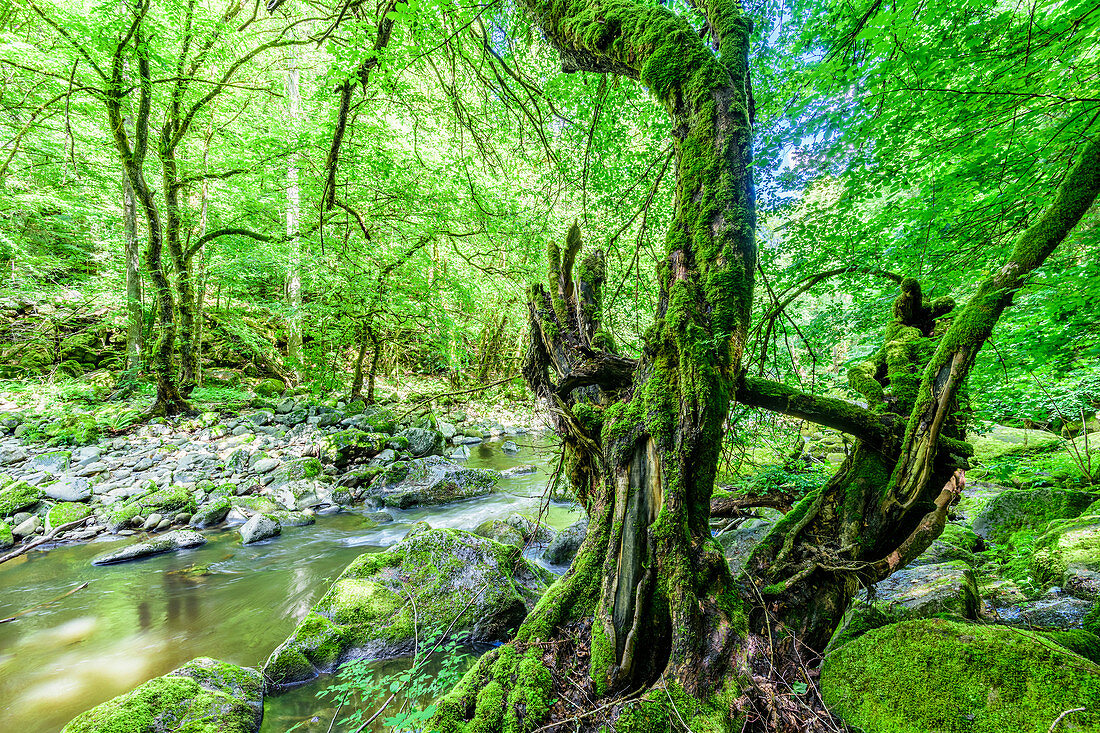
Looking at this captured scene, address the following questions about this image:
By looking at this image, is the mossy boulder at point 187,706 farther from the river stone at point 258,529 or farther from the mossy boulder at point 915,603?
the mossy boulder at point 915,603

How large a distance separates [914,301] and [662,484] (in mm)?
2523

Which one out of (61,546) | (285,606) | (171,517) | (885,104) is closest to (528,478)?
(285,606)

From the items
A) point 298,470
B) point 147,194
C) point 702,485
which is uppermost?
point 147,194

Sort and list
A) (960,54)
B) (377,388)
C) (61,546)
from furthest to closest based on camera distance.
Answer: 1. (377,388)
2. (61,546)
3. (960,54)

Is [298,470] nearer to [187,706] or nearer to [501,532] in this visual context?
[501,532]

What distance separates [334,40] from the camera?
341 cm

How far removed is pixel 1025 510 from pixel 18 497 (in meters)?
13.2

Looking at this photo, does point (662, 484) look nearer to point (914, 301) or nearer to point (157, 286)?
point (914, 301)

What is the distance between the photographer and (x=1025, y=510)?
4855mm

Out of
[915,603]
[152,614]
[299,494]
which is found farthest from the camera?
[299,494]

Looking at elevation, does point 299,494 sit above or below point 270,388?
below

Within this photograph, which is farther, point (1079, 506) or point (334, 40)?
point (1079, 506)

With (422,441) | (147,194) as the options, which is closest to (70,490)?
(147,194)

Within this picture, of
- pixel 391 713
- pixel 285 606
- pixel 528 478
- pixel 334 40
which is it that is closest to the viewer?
pixel 391 713
